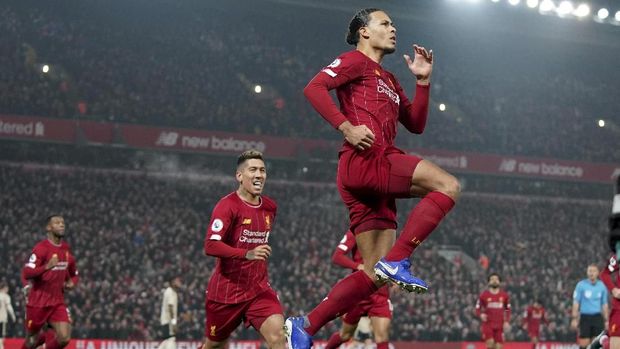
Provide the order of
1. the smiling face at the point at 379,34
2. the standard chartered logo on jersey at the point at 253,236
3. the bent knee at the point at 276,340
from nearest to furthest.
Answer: the smiling face at the point at 379,34, the bent knee at the point at 276,340, the standard chartered logo on jersey at the point at 253,236

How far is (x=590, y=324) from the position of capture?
1848 cm

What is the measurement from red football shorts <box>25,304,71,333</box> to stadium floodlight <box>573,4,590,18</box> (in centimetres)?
3235

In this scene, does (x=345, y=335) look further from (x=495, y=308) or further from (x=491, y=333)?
(x=495, y=308)

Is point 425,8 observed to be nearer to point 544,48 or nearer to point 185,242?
point 544,48

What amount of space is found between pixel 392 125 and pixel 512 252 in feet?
114

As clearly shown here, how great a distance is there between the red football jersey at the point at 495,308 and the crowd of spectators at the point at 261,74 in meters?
20.9

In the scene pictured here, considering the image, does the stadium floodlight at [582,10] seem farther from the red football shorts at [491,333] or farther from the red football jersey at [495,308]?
the red football shorts at [491,333]

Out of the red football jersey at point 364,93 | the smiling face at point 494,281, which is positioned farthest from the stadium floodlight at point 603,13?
the red football jersey at point 364,93

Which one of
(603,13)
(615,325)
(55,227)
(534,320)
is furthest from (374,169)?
(603,13)

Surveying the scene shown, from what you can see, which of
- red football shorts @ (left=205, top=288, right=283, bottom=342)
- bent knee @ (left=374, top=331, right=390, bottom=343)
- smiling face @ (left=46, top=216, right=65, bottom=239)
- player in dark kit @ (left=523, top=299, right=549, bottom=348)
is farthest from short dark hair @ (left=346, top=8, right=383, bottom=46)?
player in dark kit @ (left=523, top=299, right=549, bottom=348)

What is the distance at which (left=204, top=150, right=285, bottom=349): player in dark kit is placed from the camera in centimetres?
881

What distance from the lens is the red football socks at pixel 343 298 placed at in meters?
6.73

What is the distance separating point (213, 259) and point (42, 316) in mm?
19520

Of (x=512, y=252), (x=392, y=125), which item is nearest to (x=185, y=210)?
(x=512, y=252)
